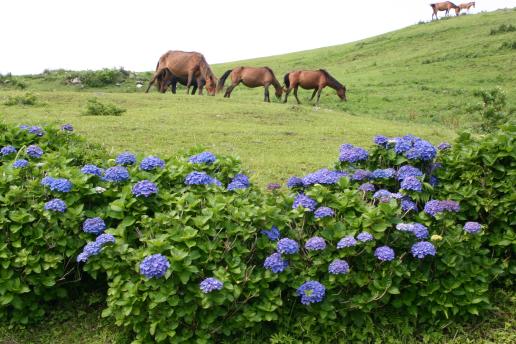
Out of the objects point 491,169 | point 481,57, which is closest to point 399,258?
point 491,169

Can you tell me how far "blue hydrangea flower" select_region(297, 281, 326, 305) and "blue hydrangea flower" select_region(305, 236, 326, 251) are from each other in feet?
0.79

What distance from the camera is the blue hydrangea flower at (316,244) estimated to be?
3822 mm

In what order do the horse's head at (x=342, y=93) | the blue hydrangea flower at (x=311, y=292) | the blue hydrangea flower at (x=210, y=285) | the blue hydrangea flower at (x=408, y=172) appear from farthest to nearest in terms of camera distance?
the horse's head at (x=342, y=93), the blue hydrangea flower at (x=408, y=172), the blue hydrangea flower at (x=311, y=292), the blue hydrangea flower at (x=210, y=285)

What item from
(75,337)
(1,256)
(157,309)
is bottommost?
(75,337)

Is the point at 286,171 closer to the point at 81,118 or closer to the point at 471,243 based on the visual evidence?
the point at 471,243

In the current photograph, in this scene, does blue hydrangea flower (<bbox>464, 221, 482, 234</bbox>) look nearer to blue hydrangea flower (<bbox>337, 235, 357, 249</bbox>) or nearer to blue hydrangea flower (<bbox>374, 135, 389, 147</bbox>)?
blue hydrangea flower (<bbox>337, 235, 357, 249</bbox>)

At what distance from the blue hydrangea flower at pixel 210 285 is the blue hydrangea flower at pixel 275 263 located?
39 centimetres

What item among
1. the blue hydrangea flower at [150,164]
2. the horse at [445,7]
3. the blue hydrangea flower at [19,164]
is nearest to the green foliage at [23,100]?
the blue hydrangea flower at [19,164]

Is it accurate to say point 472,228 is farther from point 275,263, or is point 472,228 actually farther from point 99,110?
point 99,110

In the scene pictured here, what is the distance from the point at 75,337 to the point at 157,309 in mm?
955

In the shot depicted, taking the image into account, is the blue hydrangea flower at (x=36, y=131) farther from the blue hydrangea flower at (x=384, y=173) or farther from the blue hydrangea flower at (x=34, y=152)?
the blue hydrangea flower at (x=384, y=173)

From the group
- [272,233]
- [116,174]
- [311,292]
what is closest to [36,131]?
[116,174]

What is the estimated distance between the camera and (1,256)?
3910 millimetres

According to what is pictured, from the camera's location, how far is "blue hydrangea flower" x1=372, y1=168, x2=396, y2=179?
4.57 meters
